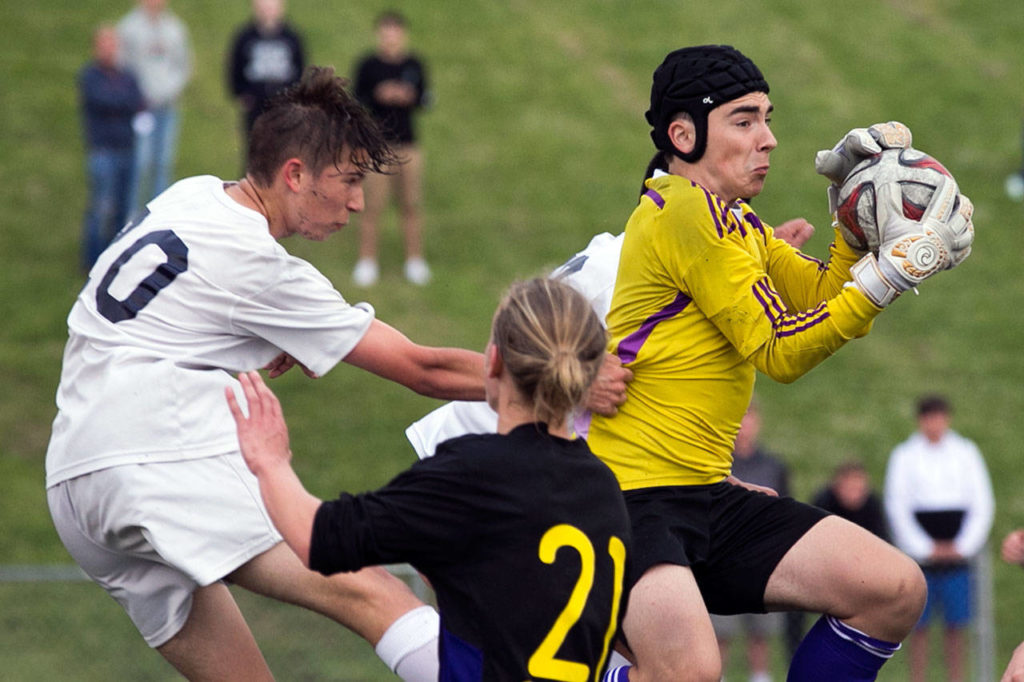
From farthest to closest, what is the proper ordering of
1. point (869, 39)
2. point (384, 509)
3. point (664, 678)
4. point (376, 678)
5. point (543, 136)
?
1. point (869, 39)
2. point (543, 136)
3. point (376, 678)
4. point (664, 678)
5. point (384, 509)

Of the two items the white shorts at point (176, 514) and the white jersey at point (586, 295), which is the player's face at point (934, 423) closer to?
the white jersey at point (586, 295)

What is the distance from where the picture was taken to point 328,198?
408cm

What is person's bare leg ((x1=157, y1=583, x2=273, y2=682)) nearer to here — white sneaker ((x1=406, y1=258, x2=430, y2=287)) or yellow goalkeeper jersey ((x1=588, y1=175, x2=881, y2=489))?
yellow goalkeeper jersey ((x1=588, y1=175, x2=881, y2=489))

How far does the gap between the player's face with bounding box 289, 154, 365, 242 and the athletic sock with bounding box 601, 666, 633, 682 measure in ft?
4.98

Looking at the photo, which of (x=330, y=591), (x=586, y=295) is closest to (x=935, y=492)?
(x=586, y=295)

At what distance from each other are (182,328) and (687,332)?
4.74 feet

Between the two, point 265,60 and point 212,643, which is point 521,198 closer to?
point 265,60

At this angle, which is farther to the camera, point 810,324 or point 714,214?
point 714,214

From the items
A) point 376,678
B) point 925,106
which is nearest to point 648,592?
point 376,678

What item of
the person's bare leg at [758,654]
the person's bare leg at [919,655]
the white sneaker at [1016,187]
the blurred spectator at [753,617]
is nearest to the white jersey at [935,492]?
the person's bare leg at [919,655]

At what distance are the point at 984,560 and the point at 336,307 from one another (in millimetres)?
6321

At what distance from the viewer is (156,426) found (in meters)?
3.91

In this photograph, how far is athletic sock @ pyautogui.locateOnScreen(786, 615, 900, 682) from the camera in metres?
4.12

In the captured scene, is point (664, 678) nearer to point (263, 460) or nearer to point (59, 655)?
point (263, 460)
